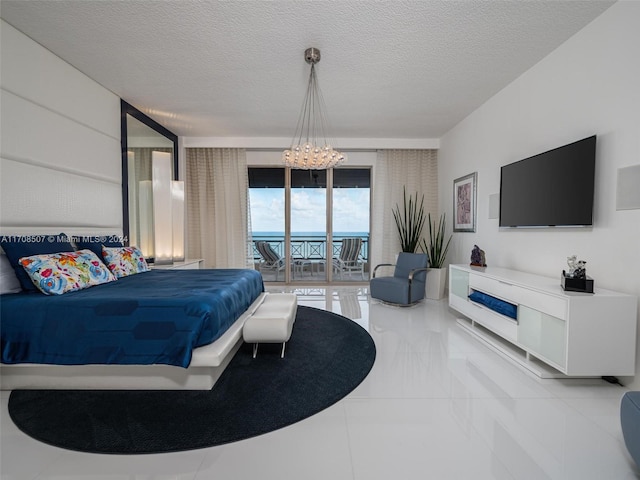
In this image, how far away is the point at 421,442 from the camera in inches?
64.3

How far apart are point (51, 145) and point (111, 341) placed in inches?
86.5

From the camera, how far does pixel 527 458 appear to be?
60.2 inches

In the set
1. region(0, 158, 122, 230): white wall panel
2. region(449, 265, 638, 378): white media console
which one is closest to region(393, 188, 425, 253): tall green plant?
region(449, 265, 638, 378): white media console

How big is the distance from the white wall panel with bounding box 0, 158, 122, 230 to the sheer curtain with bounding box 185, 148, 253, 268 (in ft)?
6.83

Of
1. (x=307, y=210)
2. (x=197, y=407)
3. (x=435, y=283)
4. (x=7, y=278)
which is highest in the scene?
(x=307, y=210)

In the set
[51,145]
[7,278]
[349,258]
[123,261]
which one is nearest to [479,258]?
[349,258]

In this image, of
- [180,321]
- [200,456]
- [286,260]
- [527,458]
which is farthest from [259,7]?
[286,260]

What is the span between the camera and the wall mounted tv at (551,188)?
8.02 feet

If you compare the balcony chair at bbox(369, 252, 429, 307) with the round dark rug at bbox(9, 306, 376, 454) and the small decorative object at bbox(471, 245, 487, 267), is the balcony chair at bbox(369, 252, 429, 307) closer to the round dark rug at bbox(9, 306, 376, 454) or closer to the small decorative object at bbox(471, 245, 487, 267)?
the small decorative object at bbox(471, 245, 487, 267)

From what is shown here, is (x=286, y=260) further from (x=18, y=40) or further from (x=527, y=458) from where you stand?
(x=527, y=458)

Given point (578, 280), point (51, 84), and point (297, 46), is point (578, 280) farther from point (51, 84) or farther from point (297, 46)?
point (51, 84)

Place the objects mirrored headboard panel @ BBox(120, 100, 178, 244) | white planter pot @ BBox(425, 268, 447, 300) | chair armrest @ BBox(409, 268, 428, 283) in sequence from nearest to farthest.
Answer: mirrored headboard panel @ BBox(120, 100, 178, 244) < chair armrest @ BBox(409, 268, 428, 283) < white planter pot @ BBox(425, 268, 447, 300)

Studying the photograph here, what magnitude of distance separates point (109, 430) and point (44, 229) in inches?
85.2

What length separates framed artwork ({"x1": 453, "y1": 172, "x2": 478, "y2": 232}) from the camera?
4426 millimetres
